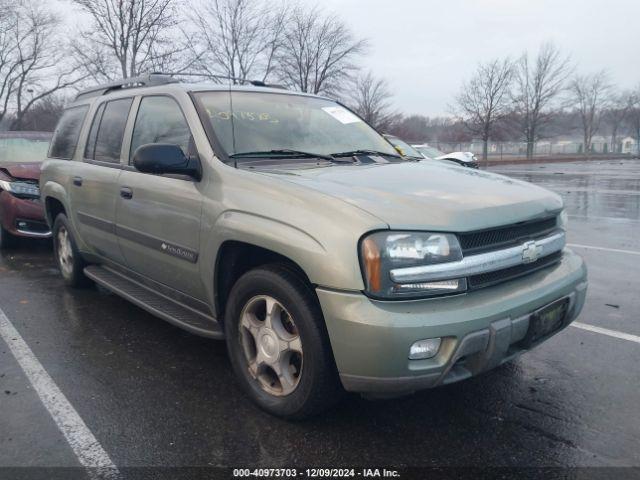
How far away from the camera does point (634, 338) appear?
4.04 m

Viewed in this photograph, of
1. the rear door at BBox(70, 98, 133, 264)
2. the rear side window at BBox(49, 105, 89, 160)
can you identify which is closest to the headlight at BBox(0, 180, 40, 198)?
the rear side window at BBox(49, 105, 89, 160)

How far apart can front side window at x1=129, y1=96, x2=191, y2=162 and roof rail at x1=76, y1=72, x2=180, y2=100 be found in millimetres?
251

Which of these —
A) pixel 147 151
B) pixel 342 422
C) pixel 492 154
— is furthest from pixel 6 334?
pixel 492 154

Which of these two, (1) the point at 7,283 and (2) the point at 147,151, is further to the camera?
(1) the point at 7,283

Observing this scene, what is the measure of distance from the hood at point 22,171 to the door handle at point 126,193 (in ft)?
13.3

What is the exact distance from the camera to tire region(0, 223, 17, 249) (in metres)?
7.51

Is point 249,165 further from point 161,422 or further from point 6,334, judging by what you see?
point 6,334

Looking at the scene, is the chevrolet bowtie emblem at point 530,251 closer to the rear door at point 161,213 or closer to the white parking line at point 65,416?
the rear door at point 161,213

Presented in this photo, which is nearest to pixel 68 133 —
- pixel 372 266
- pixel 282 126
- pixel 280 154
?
pixel 282 126

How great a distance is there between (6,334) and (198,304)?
1879 mm

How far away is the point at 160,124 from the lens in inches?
153

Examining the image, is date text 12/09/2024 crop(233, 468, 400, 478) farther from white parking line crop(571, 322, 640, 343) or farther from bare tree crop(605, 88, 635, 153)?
bare tree crop(605, 88, 635, 153)

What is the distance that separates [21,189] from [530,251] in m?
6.68

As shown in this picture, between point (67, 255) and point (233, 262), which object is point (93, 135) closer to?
point (67, 255)
